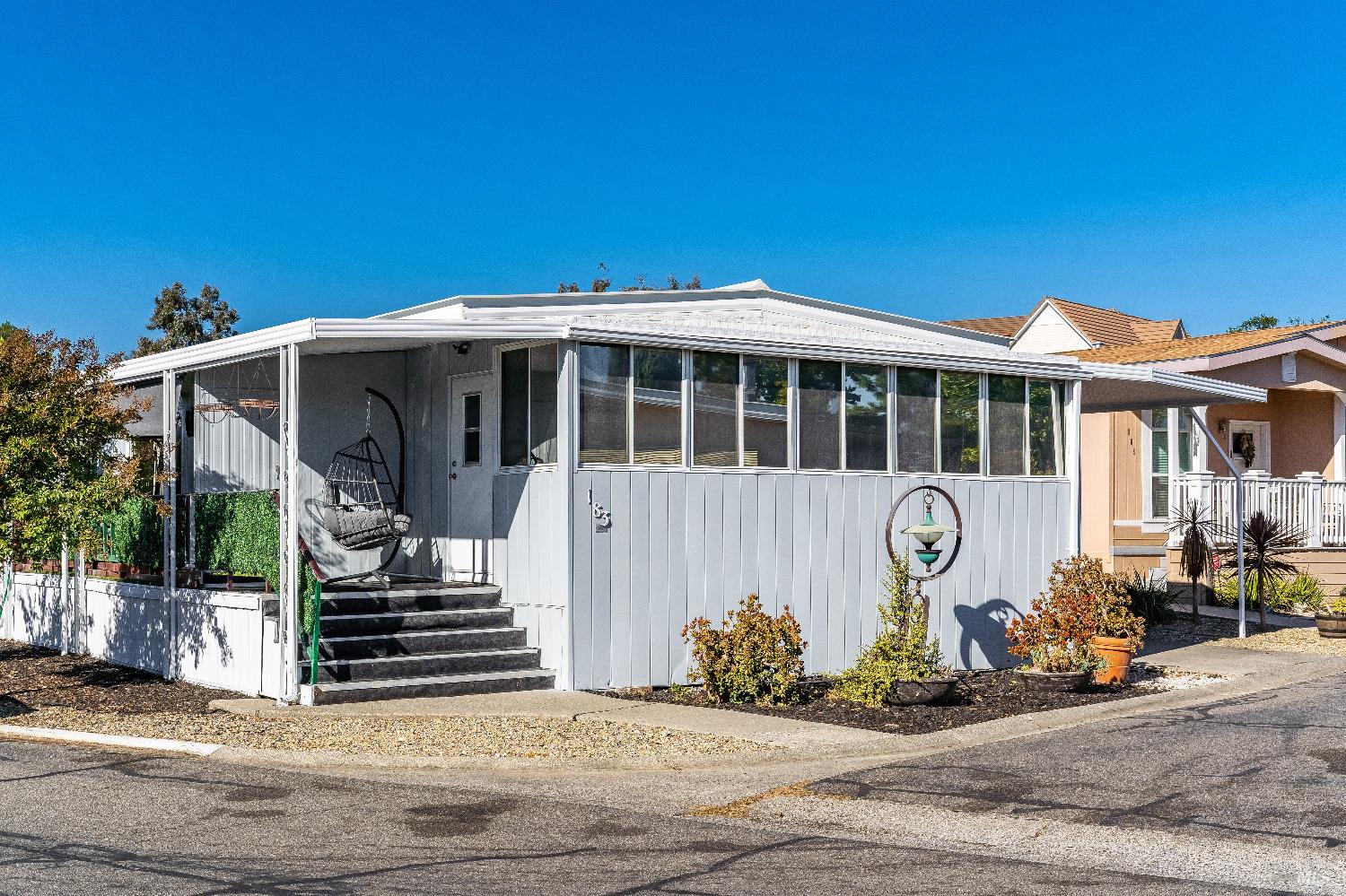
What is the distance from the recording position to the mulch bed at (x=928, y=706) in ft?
35.5

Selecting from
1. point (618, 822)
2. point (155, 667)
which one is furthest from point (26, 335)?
point (618, 822)

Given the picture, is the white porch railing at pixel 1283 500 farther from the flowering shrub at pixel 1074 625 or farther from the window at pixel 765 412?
the window at pixel 765 412

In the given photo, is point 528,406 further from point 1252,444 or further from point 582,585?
point 1252,444

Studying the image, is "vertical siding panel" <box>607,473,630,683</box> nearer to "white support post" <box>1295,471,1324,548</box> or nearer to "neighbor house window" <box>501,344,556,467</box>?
"neighbor house window" <box>501,344,556,467</box>

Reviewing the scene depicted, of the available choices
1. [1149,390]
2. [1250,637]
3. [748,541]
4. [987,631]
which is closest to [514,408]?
[748,541]

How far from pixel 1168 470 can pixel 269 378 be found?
550 inches

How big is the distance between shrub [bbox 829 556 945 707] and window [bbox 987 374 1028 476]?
10.2ft

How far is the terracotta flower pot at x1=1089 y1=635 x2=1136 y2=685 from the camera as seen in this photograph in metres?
12.7

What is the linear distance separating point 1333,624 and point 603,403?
10476 millimetres

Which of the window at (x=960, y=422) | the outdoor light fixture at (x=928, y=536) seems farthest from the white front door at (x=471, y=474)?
the window at (x=960, y=422)

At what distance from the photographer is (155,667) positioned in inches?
520

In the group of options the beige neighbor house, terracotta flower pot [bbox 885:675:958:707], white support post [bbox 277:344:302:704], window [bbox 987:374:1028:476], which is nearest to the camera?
white support post [bbox 277:344:302:704]

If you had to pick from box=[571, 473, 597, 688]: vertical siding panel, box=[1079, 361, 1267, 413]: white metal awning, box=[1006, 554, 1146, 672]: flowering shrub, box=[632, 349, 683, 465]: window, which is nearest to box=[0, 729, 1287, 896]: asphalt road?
box=[571, 473, 597, 688]: vertical siding panel

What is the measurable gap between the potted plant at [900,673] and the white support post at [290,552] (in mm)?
4587
